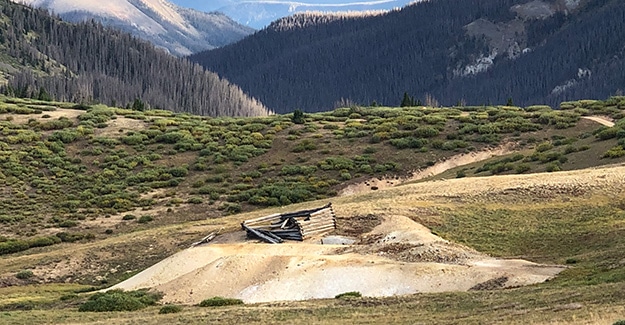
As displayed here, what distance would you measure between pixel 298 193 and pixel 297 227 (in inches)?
979

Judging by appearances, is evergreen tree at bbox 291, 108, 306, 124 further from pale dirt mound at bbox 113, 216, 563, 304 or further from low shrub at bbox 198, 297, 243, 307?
low shrub at bbox 198, 297, 243, 307

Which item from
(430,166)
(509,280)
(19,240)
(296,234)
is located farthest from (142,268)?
(430,166)

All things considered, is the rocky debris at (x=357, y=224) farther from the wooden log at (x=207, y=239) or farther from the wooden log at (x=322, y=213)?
the wooden log at (x=207, y=239)

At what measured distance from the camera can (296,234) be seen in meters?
37.6

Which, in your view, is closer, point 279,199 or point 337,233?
point 337,233

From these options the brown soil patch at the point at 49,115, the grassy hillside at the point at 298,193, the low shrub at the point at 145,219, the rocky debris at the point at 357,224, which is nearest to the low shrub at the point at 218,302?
the grassy hillside at the point at 298,193

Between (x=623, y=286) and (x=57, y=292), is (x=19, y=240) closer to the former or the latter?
(x=57, y=292)

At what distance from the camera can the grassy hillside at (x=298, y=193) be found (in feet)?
81.5

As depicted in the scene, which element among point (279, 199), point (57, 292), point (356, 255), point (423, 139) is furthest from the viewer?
point (423, 139)

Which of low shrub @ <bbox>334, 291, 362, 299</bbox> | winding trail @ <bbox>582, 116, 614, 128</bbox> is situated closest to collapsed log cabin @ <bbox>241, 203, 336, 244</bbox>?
low shrub @ <bbox>334, 291, 362, 299</bbox>

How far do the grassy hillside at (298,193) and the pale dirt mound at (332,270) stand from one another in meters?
2.26

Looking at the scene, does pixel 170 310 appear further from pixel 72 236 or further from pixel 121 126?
pixel 121 126

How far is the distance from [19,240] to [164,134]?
3693cm

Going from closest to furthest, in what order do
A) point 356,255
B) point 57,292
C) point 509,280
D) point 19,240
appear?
point 509,280 < point 356,255 < point 57,292 < point 19,240
